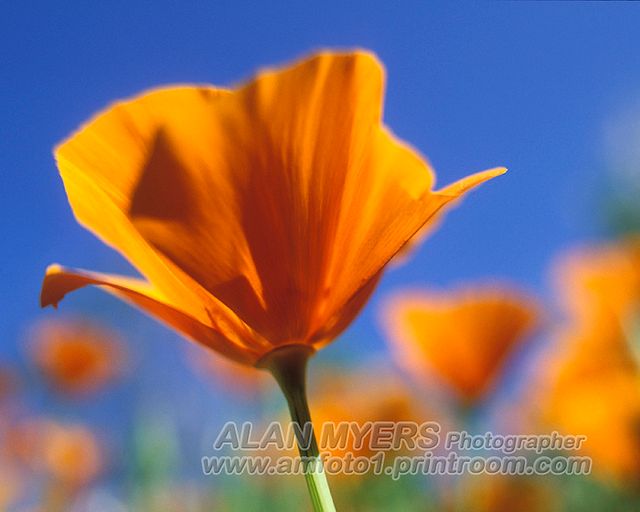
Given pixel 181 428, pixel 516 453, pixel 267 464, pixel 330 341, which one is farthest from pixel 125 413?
pixel 330 341

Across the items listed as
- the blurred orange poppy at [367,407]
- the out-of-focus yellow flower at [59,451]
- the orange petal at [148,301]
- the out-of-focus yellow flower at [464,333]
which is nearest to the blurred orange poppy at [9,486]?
the out-of-focus yellow flower at [59,451]

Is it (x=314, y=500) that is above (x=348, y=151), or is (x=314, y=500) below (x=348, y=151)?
below

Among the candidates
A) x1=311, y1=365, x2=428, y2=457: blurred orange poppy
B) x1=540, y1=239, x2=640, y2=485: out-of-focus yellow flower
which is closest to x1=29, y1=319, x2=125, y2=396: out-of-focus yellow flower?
x1=311, y1=365, x2=428, y2=457: blurred orange poppy

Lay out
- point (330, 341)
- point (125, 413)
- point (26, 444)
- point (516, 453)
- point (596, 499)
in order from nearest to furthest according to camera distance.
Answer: point (330, 341) < point (516, 453) < point (596, 499) < point (26, 444) < point (125, 413)

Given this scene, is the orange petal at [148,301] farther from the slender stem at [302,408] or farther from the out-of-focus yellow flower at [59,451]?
the out-of-focus yellow flower at [59,451]

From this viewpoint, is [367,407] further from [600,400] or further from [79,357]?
[79,357]

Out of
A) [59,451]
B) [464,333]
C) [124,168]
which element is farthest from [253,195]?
[59,451]

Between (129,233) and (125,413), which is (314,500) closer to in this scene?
(129,233)
